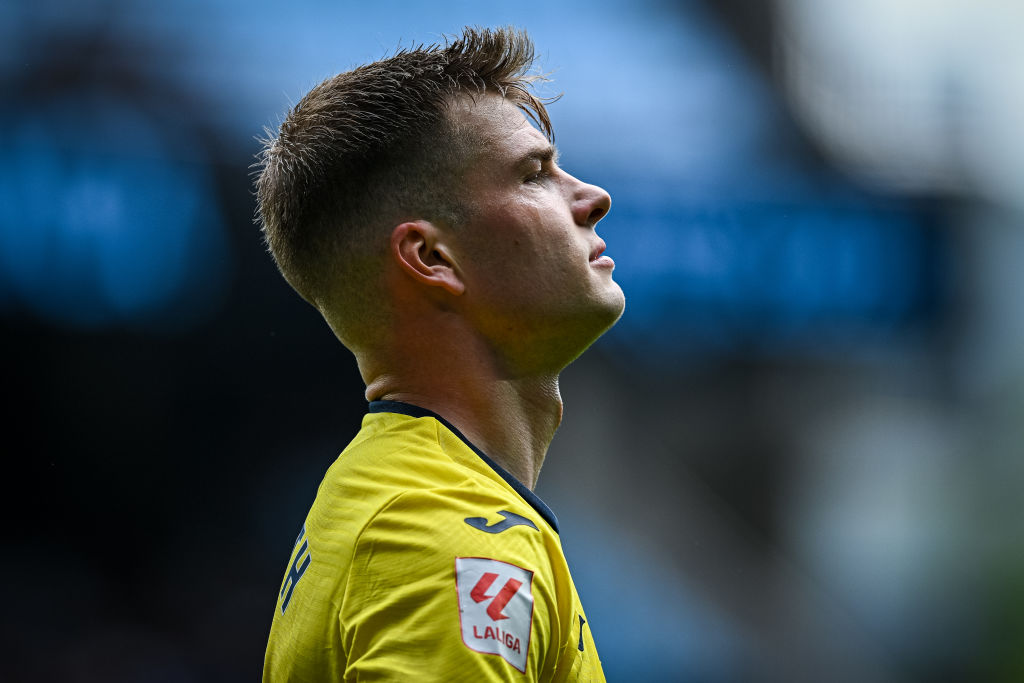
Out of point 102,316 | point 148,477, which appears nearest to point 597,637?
point 148,477

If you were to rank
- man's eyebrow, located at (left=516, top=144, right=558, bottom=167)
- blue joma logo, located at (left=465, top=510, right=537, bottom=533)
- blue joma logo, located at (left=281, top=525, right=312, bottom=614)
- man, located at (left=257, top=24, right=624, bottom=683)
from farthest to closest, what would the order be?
1. man's eyebrow, located at (left=516, top=144, right=558, bottom=167)
2. blue joma logo, located at (left=281, top=525, right=312, bottom=614)
3. man, located at (left=257, top=24, right=624, bottom=683)
4. blue joma logo, located at (left=465, top=510, right=537, bottom=533)

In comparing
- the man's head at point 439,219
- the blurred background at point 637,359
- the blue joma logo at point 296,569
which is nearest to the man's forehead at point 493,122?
the man's head at point 439,219

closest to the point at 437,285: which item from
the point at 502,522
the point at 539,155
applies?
the point at 539,155

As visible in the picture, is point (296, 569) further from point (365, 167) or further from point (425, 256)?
point (365, 167)

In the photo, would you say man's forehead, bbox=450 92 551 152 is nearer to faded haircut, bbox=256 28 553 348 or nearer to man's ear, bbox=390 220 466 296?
faded haircut, bbox=256 28 553 348

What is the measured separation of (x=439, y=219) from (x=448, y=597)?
2.39 feet

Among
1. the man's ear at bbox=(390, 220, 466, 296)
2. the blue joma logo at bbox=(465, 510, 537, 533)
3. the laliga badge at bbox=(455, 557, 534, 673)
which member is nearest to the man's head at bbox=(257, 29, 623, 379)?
the man's ear at bbox=(390, 220, 466, 296)

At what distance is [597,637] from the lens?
480 cm

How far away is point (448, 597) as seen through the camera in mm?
1316

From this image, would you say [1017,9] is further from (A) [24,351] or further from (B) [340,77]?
(A) [24,351]

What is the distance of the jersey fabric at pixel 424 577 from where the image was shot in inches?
51.2

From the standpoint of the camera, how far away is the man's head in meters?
1.74

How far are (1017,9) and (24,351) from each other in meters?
6.07

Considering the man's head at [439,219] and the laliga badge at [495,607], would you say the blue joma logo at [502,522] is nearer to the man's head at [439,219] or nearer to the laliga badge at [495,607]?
the laliga badge at [495,607]
